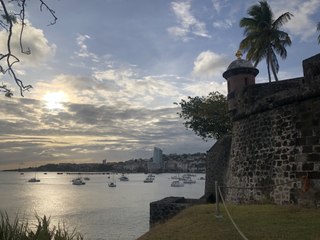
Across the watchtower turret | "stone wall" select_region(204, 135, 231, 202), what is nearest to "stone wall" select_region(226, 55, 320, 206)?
the watchtower turret

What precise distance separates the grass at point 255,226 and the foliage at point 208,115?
21445 mm

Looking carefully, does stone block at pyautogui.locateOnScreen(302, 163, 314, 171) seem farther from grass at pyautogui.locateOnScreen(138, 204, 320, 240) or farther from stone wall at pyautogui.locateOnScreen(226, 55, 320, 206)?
grass at pyautogui.locateOnScreen(138, 204, 320, 240)

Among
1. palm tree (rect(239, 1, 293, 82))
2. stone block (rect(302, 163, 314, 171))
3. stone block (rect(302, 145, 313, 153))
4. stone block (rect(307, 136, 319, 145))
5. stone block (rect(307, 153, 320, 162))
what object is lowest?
stone block (rect(302, 163, 314, 171))

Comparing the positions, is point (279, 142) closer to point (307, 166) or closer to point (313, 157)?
point (307, 166)

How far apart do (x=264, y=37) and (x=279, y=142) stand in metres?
22.0

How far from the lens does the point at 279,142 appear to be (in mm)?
14656

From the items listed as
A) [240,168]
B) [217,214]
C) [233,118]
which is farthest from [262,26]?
[217,214]

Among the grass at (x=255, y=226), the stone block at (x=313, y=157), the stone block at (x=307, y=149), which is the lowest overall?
the grass at (x=255, y=226)

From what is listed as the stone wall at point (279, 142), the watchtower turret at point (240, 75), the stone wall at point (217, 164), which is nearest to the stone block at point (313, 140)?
the stone wall at point (279, 142)

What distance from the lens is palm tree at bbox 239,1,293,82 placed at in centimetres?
3425

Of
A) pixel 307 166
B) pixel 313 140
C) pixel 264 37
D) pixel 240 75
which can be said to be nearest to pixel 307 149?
pixel 313 140

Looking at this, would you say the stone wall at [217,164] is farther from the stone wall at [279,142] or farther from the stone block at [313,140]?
the stone block at [313,140]

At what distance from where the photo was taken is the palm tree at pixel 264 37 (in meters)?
34.2

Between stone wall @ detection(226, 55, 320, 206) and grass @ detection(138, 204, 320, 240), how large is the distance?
0.96 meters
